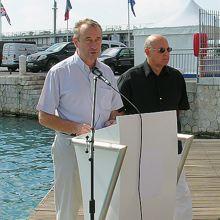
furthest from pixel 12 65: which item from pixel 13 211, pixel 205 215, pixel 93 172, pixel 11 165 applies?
pixel 93 172

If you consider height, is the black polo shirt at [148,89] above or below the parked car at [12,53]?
below

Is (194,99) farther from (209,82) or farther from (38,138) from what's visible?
(38,138)

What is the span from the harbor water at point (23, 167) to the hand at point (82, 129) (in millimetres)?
3582

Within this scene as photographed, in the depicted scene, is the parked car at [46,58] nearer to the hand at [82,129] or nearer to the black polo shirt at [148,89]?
the black polo shirt at [148,89]

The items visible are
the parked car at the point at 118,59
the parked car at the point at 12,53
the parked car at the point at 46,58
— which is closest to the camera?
the parked car at the point at 118,59

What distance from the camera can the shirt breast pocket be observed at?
327cm

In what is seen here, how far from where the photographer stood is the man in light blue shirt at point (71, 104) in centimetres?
315

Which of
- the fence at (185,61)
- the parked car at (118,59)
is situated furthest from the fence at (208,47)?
the parked car at (118,59)

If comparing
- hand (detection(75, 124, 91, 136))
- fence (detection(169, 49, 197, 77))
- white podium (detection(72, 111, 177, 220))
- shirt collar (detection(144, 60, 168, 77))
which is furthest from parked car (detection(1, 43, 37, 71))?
white podium (detection(72, 111, 177, 220))

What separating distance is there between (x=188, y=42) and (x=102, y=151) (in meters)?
15.3

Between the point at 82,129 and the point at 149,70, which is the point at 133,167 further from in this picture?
the point at 149,70

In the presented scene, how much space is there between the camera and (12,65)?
2581 cm

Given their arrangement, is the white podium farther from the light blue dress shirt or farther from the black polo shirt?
the black polo shirt

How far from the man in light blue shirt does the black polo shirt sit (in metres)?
0.64
